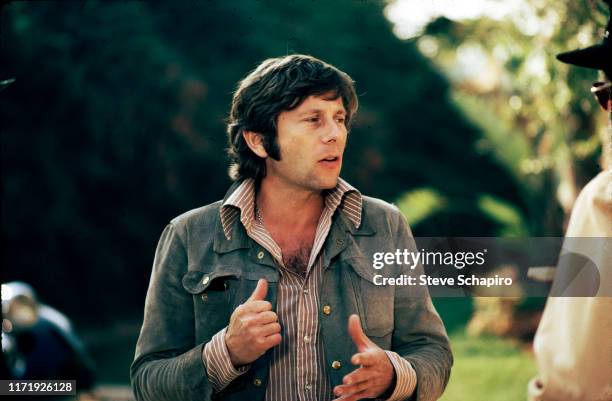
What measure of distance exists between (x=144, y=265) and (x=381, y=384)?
24.9 feet

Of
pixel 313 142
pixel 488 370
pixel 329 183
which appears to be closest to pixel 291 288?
pixel 329 183

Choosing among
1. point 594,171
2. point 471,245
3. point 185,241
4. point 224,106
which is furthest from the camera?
point 224,106

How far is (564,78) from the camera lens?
604cm

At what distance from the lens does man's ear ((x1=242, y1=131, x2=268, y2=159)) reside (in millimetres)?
3143

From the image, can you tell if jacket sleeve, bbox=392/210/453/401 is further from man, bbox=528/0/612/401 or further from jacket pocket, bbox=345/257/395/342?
man, bbox=528/0/612/401

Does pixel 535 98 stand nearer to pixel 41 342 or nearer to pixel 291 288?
pixel 41 342

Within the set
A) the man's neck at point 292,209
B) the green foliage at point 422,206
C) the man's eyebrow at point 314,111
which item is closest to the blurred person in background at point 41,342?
the man's neck at point 292,209

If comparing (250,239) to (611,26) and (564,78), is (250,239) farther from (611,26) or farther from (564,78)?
(564,78)

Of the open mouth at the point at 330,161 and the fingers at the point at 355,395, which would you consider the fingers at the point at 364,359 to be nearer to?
the fingers at the point at 355,395

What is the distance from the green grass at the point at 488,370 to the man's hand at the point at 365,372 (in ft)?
12.9

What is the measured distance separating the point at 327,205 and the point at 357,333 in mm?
572

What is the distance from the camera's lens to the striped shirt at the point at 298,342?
2.68 metres

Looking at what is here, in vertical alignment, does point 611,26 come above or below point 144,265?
above

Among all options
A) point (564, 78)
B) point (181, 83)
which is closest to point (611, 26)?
point (564, 78)
